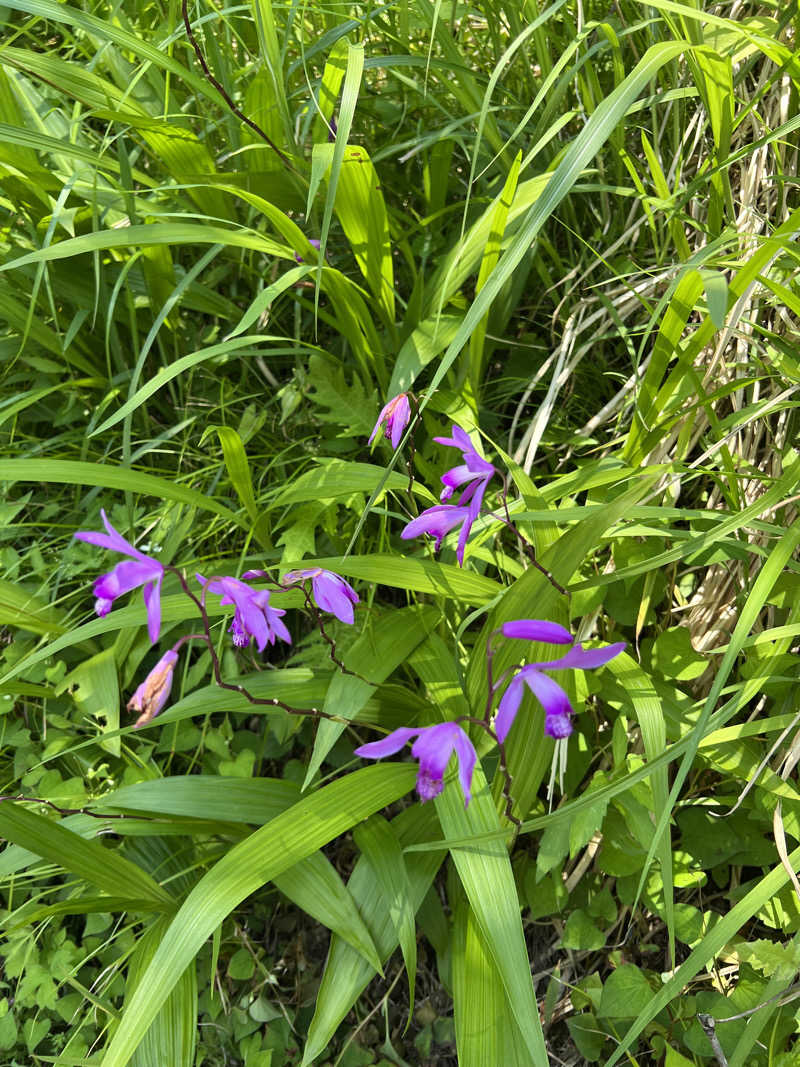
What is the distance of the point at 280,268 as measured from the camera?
1597mm

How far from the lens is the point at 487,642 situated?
91cm

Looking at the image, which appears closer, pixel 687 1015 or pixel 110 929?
pixel 687 1015

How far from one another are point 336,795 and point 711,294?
741mm

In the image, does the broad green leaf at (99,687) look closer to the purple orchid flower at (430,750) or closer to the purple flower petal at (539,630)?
the purple orchid flower at (430,750)

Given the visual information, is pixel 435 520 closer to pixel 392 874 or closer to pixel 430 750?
pixel 430 750

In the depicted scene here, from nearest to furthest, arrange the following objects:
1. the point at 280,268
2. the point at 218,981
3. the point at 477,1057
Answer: the point at 477,1057 < the point at 218,981 < the point at 280,268

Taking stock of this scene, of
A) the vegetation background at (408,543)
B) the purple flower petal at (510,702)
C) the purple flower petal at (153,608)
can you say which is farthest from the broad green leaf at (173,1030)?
the purple flower petal at (510,702)

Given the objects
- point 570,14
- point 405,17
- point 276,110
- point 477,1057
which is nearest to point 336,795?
point 477,1057

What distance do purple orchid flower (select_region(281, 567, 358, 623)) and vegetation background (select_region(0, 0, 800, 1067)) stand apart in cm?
5

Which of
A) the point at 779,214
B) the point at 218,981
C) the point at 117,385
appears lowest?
the point at 218,981

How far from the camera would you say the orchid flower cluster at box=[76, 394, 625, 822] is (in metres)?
0.79

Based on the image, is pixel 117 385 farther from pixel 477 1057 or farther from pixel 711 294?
pixel 477 1057

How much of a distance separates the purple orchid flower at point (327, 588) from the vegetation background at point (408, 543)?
0.05m

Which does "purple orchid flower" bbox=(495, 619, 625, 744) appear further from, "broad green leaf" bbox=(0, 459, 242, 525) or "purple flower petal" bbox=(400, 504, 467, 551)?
"broad green leaf" bbox=(0, 459, 242, 525)
